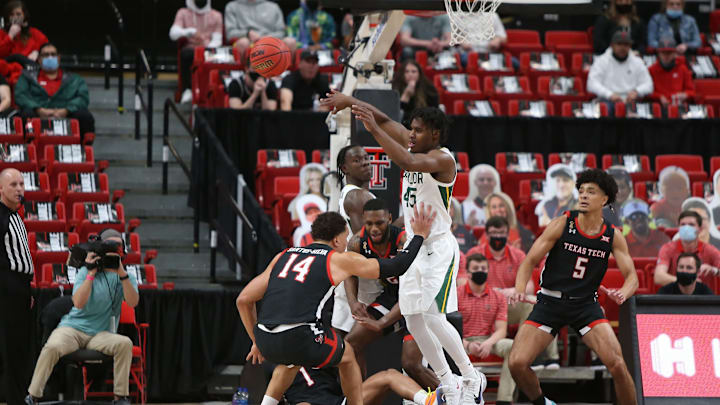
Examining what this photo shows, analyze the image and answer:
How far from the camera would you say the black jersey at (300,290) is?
25.6 feet

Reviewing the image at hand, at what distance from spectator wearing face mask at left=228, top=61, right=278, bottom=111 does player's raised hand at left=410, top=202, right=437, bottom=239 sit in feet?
22.1

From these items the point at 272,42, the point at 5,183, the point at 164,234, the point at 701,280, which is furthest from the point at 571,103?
the point at 5,183

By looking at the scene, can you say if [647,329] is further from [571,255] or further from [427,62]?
[427,62]

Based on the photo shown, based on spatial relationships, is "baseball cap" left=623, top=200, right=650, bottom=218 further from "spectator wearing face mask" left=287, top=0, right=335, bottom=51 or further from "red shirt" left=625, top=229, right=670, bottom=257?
"spectator wearing face mask" left=287, top=0, right=335, bottom=51

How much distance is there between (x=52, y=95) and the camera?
1428 centimetres

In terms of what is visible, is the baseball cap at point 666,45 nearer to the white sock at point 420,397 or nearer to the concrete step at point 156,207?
the concrete step at point 156,207

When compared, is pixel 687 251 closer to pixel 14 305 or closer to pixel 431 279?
pixel 431 279

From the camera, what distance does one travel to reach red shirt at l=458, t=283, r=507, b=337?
35.7ft

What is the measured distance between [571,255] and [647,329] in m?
1.42

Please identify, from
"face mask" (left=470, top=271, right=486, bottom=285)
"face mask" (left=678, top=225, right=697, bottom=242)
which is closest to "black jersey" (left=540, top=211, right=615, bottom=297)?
"face mask" (left=470, top=271, right=486, bottom=285)

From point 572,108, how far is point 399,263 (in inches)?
339

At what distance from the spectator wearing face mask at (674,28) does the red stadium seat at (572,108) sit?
254 centimetres

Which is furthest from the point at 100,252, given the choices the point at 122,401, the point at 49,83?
the point at 49,83

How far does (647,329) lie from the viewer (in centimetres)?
970
